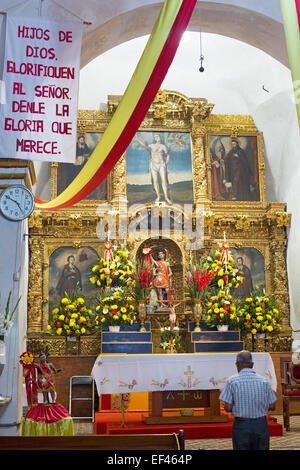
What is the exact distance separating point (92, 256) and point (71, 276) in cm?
68

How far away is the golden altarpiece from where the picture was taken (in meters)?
13.4

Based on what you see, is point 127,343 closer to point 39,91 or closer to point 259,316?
point 259,316

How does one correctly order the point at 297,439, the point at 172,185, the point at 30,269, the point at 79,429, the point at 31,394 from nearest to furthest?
the point at 31,394
the point at 297,439
the point at 79,429
the point at 30,269
the point at 172,185

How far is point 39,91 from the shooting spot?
299 inches

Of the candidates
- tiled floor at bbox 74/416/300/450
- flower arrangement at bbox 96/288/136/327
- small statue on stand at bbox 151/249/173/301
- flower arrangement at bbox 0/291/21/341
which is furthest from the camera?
small statue on stand at bbox 151/249/173/301

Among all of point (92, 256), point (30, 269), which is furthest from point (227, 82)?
point (30, 269)

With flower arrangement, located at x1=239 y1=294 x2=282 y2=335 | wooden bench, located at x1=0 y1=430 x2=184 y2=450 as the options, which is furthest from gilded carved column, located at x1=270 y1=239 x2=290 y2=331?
wooden bench, located at x1=0 y1=430 x2=184 y2=450

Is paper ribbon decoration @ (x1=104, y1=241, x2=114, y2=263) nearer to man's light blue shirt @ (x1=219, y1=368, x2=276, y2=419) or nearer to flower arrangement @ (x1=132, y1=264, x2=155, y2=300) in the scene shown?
flower arrangement @ (x1=132, y1=264, x2=155, y2=300)

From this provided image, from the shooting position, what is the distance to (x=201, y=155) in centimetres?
1440

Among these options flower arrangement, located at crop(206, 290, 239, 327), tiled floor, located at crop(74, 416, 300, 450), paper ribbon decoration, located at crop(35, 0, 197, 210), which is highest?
paper ribbon decoration, located at crop(35, 0, 197, 210)

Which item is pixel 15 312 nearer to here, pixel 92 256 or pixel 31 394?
pixel 31 394

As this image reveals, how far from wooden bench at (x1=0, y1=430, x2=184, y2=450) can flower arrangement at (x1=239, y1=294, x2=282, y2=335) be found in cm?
823

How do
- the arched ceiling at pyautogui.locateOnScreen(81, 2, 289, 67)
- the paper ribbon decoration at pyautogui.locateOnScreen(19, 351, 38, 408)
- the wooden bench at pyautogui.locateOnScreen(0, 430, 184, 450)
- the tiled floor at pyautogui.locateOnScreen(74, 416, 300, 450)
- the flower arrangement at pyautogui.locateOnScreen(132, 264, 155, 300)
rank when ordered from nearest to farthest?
1. the wooden bench at pyautogui.locateOnScreen(0, 430, 184, 450)
2. the paper ribbon decoration at pyautogui.locateOnScreen(19, 351, 38, 408)
3. the tiled floor at pyautogui.locateOnScreen(74, 416, 300, 450)
4. the arched ceiling at pyautogui.locateOnScreen(81, 2, 289, 67)
5. the flower arrangement at pyautogui.locateOnScreen(132, 264, 155, 300)

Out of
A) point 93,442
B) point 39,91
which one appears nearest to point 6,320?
point 39,91
